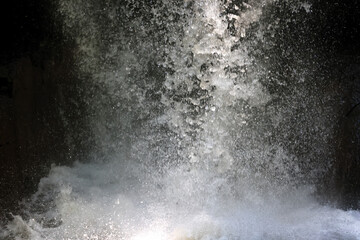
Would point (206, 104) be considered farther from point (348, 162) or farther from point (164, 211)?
point (348, 162)

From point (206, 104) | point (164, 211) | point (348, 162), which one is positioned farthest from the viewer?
point (348, 162)

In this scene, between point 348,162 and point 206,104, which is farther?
point 348,162

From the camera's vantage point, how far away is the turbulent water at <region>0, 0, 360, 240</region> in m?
4.44

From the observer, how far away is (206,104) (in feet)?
14.8

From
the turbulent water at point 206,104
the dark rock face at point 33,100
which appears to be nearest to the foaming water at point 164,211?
the turbulent water at point 206,104

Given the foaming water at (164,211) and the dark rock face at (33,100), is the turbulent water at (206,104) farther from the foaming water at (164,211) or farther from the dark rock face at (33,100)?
the dark rock face at (33,100)

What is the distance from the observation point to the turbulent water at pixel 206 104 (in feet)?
14.6

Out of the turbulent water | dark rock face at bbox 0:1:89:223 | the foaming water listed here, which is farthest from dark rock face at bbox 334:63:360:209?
dark rock face at bbox 0:1:89:223

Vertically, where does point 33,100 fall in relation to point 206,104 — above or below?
above

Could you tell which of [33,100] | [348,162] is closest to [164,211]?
[33,100]

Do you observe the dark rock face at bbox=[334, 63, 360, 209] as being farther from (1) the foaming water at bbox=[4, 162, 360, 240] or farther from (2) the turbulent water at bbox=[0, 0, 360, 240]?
(1) the foaming water at bbox=[4, 162, 360, 240]

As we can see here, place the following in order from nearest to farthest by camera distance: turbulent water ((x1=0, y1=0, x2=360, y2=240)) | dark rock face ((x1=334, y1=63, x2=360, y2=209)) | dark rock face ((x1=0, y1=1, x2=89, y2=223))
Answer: dark rock face ((x1=0, y1=1, x2=89, y2=223)) → turbulent water ((x1=0, y1=0, x2=360, y2=240)) → dark rock face ((x1=334, y1=63, x2=360, y2=209))

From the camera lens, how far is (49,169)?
4688mm

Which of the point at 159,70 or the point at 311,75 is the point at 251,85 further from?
the point at 159,70
